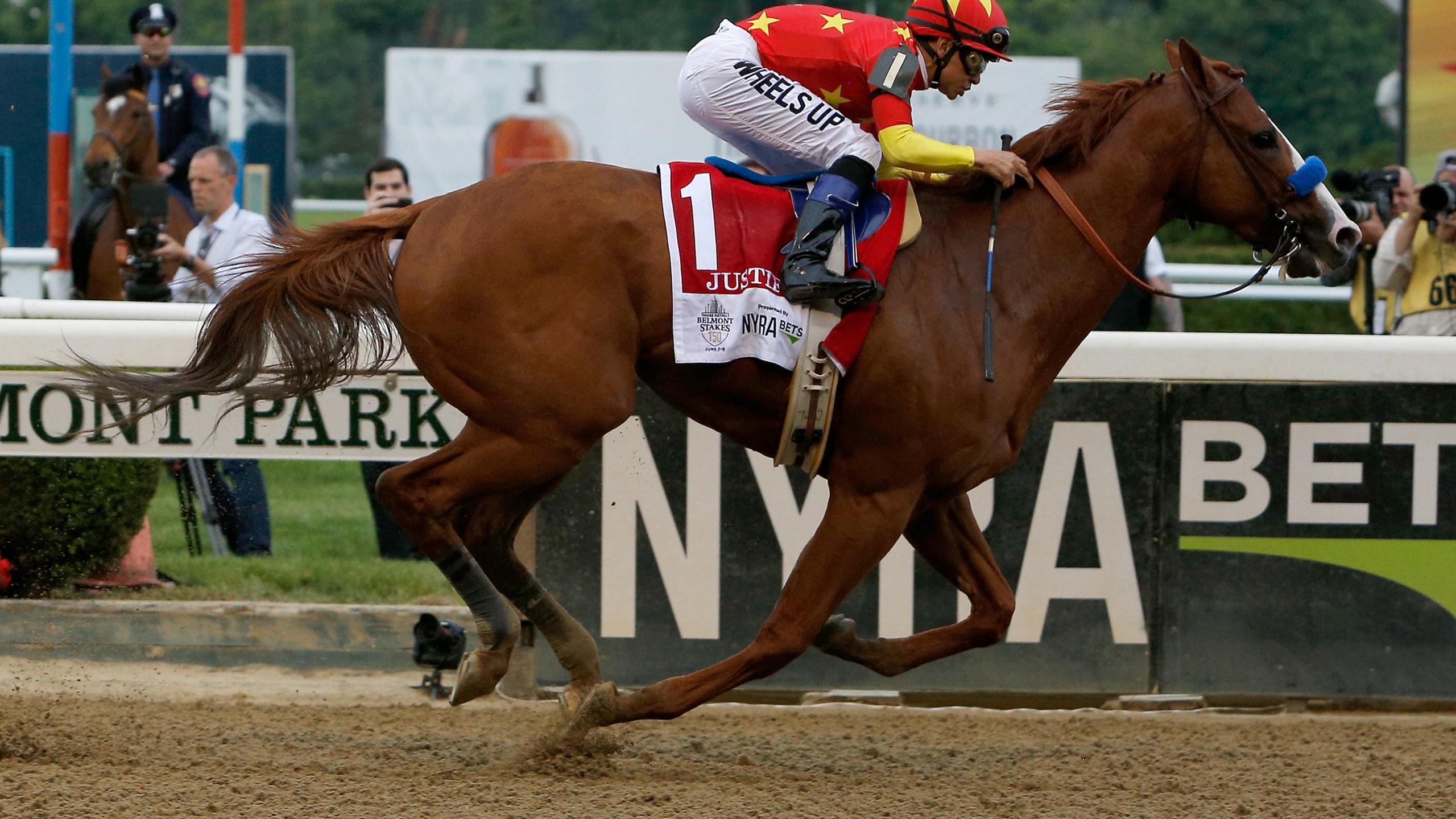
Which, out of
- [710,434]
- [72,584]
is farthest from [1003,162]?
[72,584]

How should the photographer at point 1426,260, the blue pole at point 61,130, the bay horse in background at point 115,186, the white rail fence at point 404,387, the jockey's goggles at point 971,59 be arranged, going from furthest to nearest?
the blue pole at point 61,130, the bay horse in background at point 115,186, the photographer at point 1426,260, the white rail fence at point 404,387, the jockey's goggles at point 971,59

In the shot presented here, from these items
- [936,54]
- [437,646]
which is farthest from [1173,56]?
[437,646]

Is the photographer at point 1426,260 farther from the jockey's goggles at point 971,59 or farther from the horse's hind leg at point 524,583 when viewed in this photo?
the horse's hind leg at point 524,583

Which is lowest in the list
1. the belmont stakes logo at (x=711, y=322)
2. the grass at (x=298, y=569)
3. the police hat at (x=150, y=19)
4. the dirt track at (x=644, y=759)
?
the dirt track at (x=644, y=759)

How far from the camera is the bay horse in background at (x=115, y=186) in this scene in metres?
8.32

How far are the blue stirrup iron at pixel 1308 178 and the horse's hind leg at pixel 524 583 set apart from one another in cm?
206

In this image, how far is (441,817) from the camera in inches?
154

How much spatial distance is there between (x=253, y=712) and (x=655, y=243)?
6.63 feet

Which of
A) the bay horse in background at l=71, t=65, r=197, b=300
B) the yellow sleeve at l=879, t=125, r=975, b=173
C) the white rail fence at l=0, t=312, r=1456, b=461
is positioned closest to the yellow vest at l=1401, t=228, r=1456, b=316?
the white rail fence at l=0, t=312, r=1456, b=461

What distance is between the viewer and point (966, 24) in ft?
14.1

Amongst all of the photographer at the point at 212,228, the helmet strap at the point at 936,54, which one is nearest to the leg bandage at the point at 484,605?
→ the helmet strap at the point at 936,54

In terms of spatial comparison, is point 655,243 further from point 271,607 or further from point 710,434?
point 271,607

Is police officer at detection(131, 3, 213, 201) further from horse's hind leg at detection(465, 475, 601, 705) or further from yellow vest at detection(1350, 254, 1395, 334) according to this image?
yellow vest at detection(1350, 254, 1395, 334)

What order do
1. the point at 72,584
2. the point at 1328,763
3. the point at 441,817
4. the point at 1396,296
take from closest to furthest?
the point at 441,817 < the point at 1328,763 < the point at 72,584 < the point at 1396,296
